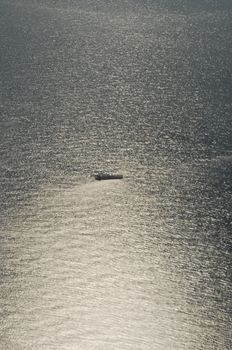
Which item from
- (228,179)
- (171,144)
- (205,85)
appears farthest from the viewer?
(205,85)

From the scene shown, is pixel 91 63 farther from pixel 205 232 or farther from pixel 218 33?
pixel 205 232

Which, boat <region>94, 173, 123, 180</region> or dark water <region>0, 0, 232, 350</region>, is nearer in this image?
Result: dark water <region>0, 0, 232, 350</region>

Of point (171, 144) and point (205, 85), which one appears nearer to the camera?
point (171, 144)

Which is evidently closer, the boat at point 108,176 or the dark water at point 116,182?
the dark water at point 116,182

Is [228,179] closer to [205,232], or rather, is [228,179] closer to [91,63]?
[205,232]

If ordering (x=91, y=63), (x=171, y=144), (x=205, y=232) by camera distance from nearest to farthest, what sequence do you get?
(x=205, y=232) → (x=171, y=144) → (x=91, y=63)

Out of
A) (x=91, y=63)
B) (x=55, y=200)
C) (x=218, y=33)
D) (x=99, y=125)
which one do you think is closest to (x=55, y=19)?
(x=91, y=63)

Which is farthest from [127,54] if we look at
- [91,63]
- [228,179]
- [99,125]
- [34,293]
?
[34,293]
